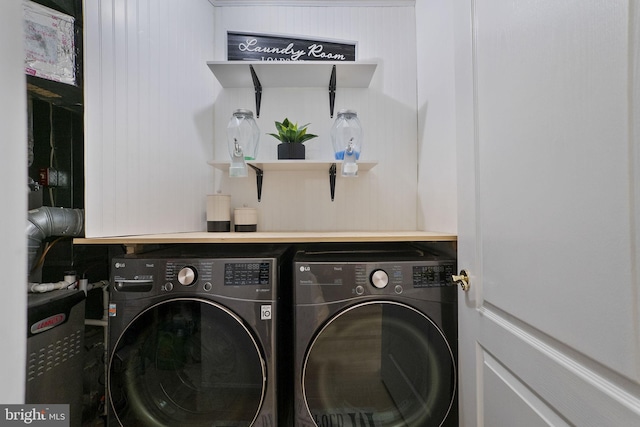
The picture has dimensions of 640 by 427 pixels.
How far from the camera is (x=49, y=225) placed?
1116mm

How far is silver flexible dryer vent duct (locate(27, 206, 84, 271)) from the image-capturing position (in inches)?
42.4

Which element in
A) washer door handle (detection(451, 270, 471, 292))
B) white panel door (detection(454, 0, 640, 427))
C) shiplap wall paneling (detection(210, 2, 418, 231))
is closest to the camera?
white panel door (detection(454, 0, 640, 427))

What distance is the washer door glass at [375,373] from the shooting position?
1044 mm

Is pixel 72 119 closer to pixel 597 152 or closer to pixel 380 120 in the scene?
pixel 380 120

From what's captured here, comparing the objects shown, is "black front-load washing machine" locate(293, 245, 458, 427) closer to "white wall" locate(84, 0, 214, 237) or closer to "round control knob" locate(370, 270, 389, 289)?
"round control knob" locate(370, 270, 389, 289)

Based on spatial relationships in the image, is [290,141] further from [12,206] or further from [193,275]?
[12,206]

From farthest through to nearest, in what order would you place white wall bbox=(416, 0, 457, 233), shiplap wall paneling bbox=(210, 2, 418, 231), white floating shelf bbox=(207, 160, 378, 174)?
shiplap wall paneling bbox=(210, 2, 418, 231), white floating shelf bbox=(207, 160, 378, 174), white wall bbox=(416, 0, 457, 233)

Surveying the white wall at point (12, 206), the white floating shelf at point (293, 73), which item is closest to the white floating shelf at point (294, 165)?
the white floating shelf at point (293, 73)

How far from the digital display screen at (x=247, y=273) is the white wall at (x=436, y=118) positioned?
0.87 m

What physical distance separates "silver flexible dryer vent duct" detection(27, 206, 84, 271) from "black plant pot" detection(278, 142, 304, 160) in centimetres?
100

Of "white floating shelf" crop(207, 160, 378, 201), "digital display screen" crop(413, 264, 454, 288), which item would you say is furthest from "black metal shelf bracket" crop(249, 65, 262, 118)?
"digital display screen" crop(413, 264, 454, 288)

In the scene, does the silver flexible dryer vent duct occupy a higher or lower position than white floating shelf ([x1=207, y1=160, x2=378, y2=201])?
lower

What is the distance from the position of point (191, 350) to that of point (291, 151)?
1.08 m

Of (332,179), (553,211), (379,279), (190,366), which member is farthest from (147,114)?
(553,211)
